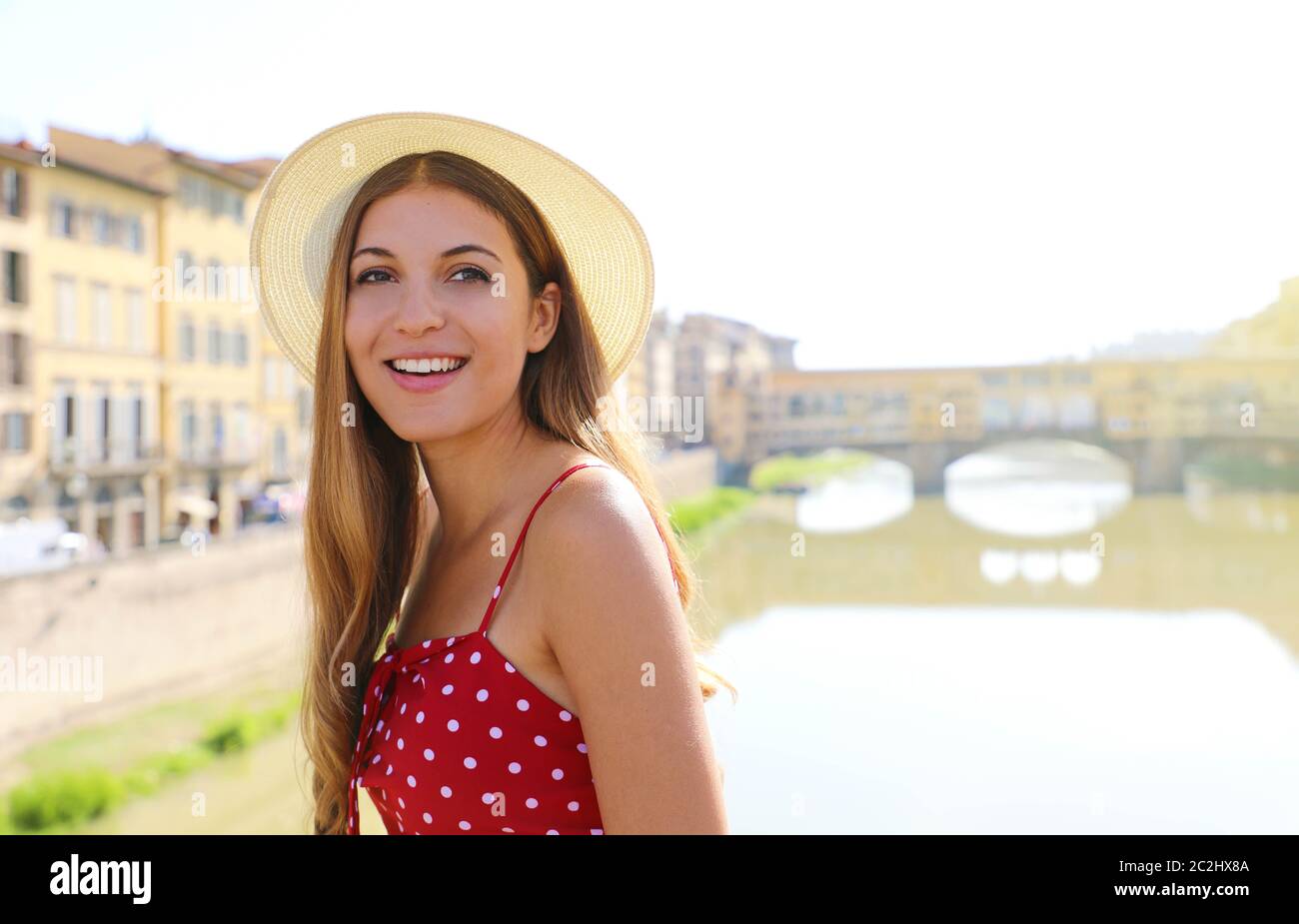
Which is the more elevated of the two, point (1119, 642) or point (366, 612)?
point (366, 612)

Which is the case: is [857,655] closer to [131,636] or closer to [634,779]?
[131,636]

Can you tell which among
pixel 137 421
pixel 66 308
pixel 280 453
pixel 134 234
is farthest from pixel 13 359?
pixel 280 453

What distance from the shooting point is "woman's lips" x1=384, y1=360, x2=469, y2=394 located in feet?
2.32

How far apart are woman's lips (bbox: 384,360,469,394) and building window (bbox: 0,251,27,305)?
10.2 m

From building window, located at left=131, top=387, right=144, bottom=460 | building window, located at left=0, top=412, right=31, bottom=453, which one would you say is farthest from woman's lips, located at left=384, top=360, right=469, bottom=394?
building window, located at left=131, top=387, right=144, bottom=460

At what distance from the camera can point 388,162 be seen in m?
0.77

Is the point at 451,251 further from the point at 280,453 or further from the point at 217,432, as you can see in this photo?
the point at 280,453

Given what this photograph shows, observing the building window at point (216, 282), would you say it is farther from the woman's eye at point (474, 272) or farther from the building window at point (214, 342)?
the woman's eye at point (474, 272)

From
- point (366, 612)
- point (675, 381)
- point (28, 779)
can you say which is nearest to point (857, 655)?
point (28, 779)

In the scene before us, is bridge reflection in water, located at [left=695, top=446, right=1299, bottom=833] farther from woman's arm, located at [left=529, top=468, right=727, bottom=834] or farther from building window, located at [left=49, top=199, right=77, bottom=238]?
building window, located at [left=49, top=199, right=77, bottom=238]

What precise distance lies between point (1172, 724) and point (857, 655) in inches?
114

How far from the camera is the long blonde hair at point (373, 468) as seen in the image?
746 millimetres

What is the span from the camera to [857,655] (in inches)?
472

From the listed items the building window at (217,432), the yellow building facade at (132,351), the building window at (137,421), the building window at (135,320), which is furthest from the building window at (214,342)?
the building window at (137,421)
